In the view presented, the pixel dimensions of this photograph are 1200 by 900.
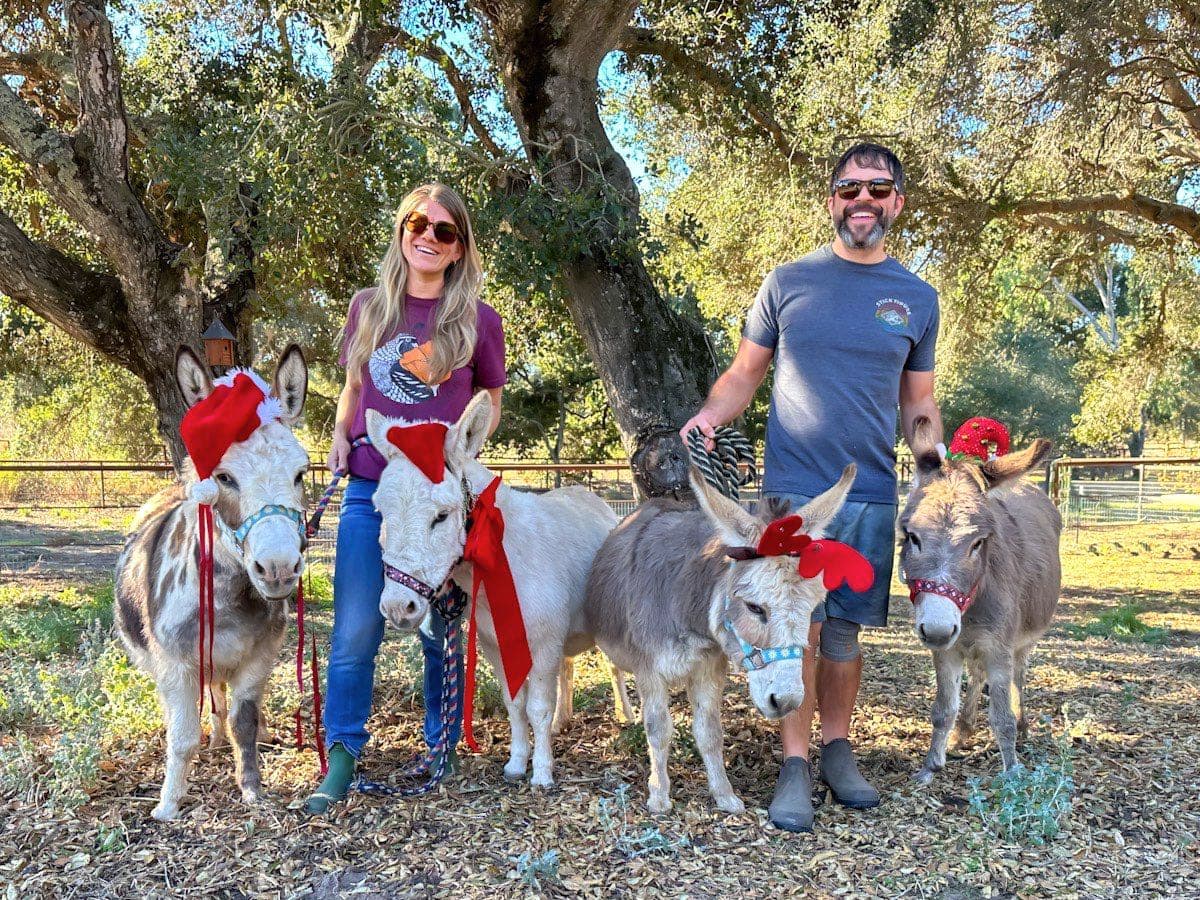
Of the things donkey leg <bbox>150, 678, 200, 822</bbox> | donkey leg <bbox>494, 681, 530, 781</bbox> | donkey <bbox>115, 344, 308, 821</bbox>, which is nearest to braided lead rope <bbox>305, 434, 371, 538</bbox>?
donkey <bbox>115, 344, 308, 821</bbox>

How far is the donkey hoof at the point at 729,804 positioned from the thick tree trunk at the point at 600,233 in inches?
77.8

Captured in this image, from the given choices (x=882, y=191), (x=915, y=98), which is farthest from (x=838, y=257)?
(x=915, y=98)

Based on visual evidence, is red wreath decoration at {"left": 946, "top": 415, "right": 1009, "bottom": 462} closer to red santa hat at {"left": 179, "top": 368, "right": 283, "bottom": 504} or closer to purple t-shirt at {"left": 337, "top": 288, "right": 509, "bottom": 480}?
purple t-shirt at {"left": 337, "top": 288, "right": 509, "bottom": 480}

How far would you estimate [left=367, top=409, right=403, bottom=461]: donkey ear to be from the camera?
332 centimetres

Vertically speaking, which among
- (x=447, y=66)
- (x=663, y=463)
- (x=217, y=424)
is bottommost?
(x=663, y=463)

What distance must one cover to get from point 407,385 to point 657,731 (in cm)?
182

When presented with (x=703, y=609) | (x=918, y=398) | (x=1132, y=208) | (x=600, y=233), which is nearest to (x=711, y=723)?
(x=703, y=609)

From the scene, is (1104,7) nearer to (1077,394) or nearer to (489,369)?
(489,369)

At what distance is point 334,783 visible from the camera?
140 inches

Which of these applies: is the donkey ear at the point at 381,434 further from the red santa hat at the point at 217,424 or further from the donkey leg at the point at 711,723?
the donkey leg at the point at 711,723

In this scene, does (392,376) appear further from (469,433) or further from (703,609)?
(703,609)

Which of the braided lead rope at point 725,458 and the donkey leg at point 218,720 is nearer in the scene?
the braided lead rope at point 725,458

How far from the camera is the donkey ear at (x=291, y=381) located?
3477mm

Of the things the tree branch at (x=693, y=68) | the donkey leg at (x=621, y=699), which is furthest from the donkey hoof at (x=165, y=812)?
the tree branch at (x=693, y=68)
